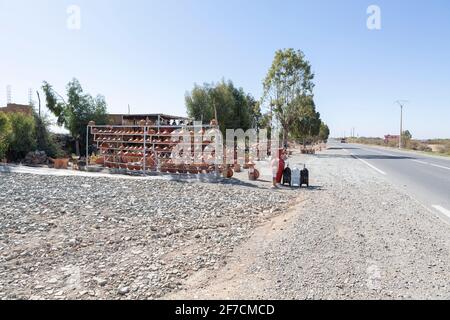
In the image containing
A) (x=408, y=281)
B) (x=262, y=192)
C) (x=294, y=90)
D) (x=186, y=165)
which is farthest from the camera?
(x=294, y=90)

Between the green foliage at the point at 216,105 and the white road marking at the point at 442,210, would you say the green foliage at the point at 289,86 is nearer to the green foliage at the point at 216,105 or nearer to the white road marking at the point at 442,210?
the green foliage at the point at 216,105

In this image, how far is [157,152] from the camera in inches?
605

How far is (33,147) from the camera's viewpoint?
20.7 m

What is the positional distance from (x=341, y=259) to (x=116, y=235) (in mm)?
3718

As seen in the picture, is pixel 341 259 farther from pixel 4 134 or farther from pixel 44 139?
pixel 44 139

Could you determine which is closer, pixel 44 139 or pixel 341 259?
pixel 341 259

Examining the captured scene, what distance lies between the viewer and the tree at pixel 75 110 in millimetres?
25281

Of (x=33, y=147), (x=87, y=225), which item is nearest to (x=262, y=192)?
(x=87, y=225)

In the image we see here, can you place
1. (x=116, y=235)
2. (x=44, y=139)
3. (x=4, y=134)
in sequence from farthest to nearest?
(x=44, y=139)
(x=4, y=134)
(x=116, y=235)

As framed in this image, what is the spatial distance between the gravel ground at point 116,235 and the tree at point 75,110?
48.1ft

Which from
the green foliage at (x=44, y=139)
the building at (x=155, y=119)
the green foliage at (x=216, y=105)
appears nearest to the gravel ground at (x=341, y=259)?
the building at (x=155, y=119)

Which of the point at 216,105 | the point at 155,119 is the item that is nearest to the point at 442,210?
the point at 155,119

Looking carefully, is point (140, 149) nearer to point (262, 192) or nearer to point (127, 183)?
point (127, 183)

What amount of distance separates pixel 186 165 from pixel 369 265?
1108 centimetres
